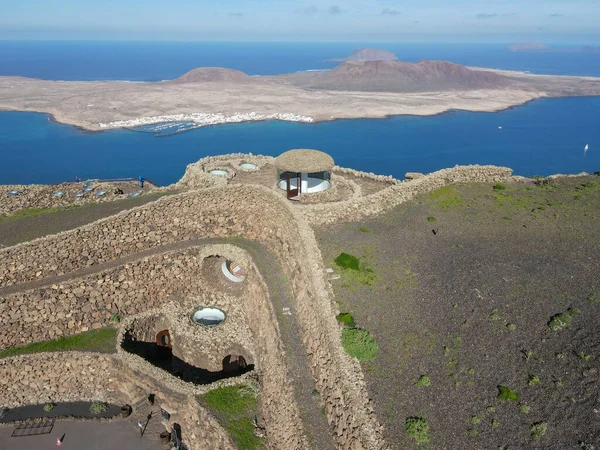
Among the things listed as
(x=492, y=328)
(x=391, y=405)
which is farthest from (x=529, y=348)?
(x=391, y=405)

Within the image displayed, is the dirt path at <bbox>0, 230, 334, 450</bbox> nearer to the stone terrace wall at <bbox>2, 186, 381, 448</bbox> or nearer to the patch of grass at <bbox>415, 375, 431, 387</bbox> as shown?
the stone terrace wall at <bbox>2, 186, 381, 448</bbox>

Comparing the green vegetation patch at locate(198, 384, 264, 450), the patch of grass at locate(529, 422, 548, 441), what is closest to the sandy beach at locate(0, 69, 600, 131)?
the green vegetation patch at locate(198, 384, 264, 450)

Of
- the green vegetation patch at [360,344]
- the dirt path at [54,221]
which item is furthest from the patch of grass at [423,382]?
the dirt path at [54,221]

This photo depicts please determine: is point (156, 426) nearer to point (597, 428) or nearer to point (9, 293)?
point (9, 293)

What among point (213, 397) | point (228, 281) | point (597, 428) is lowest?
point (213, 397)

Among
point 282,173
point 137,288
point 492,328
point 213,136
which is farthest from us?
point 213,136

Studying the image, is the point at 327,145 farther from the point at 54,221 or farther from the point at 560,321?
the point at 560,321
